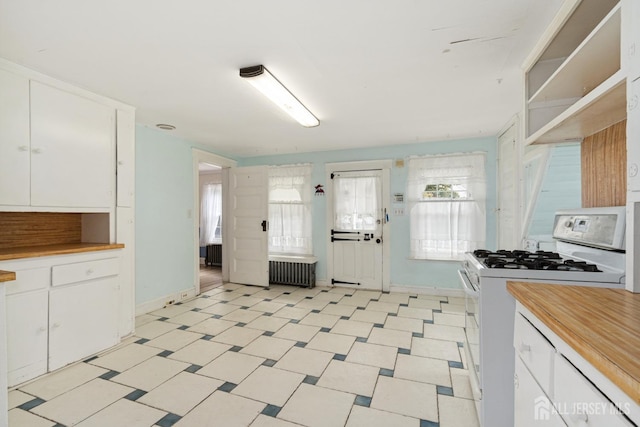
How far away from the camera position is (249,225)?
4.88 m

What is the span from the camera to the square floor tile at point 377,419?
168cm

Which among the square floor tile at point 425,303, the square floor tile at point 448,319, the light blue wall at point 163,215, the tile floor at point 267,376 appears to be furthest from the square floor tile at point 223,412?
the square floor tile at point 425,303

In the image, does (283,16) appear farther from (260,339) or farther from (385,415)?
(260,339)

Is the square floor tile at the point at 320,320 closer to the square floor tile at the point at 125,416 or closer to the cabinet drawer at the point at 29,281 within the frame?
the square floor tile at the point at 125,416

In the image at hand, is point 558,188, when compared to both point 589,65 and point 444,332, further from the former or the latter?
point 444,332

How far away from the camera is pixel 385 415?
1.76 m

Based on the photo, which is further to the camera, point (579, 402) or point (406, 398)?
point (406, 398)

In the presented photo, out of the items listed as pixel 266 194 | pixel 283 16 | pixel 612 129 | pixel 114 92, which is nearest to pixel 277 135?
pixel 266 194

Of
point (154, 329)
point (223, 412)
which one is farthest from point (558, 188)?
point (154, 329)

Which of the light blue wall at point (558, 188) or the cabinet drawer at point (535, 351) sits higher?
the light blue wall at point (558, 188)

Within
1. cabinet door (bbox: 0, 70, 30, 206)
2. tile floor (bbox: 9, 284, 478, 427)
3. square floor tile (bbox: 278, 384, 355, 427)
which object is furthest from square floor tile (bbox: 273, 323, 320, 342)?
cabinet door (bbox: 0, 70, 30, 206)

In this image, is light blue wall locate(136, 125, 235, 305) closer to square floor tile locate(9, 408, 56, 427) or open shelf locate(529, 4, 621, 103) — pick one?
square floor tile locate(9, 408, 56, 427)

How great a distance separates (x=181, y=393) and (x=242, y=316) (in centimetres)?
146

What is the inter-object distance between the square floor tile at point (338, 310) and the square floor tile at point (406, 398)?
4.53 ft
